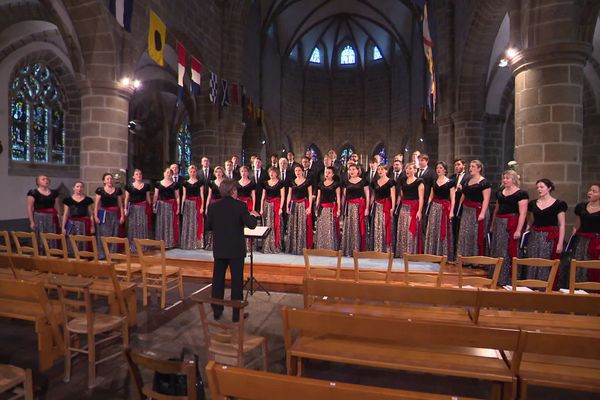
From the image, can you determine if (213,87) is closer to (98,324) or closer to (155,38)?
(155,38)

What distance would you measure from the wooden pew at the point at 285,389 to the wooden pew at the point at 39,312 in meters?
1.93

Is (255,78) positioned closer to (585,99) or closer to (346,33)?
(346,33)

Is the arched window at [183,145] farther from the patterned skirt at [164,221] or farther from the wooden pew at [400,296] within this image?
the wooden pew at [400,296]

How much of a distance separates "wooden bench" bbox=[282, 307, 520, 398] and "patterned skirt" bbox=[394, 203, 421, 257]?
3.87 metres

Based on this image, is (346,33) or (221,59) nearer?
(221,59)

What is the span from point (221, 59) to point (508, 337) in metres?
12.7

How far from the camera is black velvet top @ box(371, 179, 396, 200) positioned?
6.34 metres

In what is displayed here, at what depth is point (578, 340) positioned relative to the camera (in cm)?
173

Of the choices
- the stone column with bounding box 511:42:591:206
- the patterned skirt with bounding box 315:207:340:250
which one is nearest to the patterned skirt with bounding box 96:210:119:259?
the patterned skirt with bounding box 315:207:340:250

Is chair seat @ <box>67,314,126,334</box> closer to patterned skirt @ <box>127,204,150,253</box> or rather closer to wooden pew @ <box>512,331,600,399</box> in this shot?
wooden pew @ <box>512,331,600,399</box>

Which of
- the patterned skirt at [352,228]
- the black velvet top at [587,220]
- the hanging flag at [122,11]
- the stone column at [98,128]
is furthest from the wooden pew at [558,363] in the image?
the stone column at [98,128]

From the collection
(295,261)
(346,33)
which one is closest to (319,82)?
(346,33)

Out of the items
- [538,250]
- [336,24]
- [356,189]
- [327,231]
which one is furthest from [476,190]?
[336,24]

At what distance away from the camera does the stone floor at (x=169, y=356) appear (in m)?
2.71
